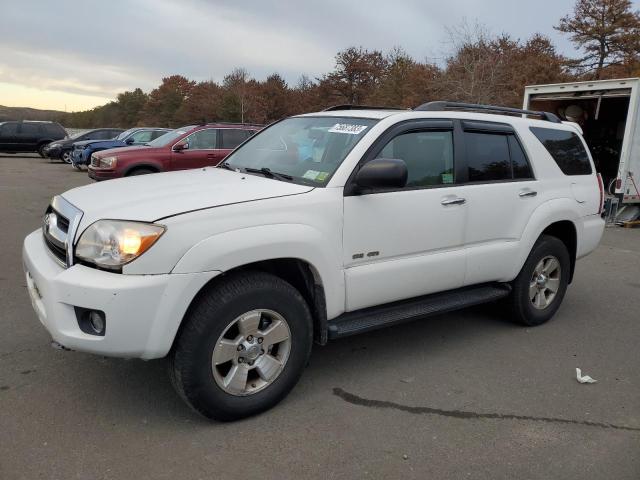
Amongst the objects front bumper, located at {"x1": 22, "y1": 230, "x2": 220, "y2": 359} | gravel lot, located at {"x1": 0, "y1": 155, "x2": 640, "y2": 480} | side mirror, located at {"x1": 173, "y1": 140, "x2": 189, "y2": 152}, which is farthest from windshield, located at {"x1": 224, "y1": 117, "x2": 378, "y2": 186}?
side mirror, located at {"x1": 173, "y1": 140, "x2": 189, "y2": 152}

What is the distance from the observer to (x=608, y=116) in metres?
12.2

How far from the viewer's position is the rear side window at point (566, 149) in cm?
477

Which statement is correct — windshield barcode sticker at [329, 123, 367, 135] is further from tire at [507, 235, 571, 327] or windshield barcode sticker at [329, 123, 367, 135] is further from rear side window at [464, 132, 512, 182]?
tire at [507, 235, 571, 327]

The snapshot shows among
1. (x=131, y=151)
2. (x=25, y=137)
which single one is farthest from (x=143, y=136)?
(x=131, y=151)

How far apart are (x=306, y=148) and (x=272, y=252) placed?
1099 millimetres

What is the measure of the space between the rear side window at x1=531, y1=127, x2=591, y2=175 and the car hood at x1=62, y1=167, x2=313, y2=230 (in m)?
2.59

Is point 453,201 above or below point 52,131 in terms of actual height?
below

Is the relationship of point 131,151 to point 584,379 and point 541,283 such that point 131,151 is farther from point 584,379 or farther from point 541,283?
point 584,379

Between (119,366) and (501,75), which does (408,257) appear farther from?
(501,75)

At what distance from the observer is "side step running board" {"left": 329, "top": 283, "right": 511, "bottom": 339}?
3.42 metres

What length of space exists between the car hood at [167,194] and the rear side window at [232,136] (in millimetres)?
7805

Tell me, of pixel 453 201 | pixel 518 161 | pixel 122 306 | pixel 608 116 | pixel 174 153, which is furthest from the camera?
pixel 608 116

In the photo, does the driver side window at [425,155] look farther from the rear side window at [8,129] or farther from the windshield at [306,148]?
the rear side window at [8,129]

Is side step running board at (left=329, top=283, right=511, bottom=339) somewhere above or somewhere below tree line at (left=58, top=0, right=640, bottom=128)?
below
